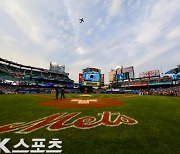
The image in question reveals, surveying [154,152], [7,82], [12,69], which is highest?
[12,69]

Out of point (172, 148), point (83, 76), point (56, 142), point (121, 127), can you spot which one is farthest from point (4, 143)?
point (83, 76)

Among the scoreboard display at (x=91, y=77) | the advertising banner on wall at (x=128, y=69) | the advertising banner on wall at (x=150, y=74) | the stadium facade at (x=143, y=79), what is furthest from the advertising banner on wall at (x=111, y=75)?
the scoreboard display at (x=91, y=77)

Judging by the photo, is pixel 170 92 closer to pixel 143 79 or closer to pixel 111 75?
pixel 143 79

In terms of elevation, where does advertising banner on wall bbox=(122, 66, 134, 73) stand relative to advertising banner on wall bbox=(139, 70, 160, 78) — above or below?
above

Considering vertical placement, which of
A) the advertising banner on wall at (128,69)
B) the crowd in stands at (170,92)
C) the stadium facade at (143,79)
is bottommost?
the crowd in stands at (170,92)

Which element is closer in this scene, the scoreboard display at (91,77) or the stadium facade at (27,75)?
the stadium facade at (27,75)

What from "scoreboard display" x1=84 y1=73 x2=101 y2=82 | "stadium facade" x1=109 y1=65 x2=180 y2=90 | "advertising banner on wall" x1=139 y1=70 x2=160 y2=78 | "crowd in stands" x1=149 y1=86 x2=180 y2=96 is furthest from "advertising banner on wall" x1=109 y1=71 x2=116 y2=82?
"crowd in stands" x1=149 y1=86 x2=180 y2=96

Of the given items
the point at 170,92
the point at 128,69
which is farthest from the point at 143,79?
the point at 170,92

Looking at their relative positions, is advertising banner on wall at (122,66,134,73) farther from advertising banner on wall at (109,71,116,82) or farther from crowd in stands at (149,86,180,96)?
crowd in stands at (149,86,180,96)

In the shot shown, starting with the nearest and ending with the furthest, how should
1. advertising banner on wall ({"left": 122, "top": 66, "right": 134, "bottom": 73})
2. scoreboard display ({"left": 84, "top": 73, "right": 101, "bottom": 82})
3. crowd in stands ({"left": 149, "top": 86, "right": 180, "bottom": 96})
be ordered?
crowd in stands ({"left": 149, "top": 86, "right": 180, "bottom": 96}) < scoreboard display ({"left": 84, "top": 73, "right": 101, "bottom": 82}) < advertising banner on wall ({"left": 122, "top": 66, "right": 134, "bottom": 73})

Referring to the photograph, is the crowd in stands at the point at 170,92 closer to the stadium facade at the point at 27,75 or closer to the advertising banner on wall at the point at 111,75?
the advertising banner on wall at the point at 111,75

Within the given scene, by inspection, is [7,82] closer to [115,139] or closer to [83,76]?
[83,76]
